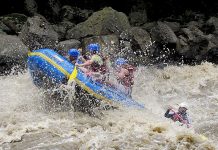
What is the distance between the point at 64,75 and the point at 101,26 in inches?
283

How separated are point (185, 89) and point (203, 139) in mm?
5436

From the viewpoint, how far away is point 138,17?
62.0ft

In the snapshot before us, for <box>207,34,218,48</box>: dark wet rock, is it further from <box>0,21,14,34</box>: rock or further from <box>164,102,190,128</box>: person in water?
<box>164,102,190,128</box>: person in water

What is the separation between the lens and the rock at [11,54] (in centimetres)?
1217

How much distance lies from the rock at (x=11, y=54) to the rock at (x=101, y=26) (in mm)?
2837

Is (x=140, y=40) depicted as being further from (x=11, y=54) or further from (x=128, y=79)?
(x=128, y=79)

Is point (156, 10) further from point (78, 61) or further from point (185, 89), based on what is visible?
point (78, 61)

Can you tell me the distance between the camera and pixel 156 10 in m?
19.8

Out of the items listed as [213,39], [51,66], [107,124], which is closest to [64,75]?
[51,66]

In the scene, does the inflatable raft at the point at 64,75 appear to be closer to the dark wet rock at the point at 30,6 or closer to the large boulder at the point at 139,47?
the large boulder at the point at 139,47

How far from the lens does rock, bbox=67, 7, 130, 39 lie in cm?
1473

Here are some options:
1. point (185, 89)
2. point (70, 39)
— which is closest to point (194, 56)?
point (185, 89)

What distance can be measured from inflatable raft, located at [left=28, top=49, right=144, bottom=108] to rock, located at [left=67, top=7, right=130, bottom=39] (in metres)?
6.32

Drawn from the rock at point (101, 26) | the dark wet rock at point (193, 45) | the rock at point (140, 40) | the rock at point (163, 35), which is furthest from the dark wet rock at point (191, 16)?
the rock at point (101, 26)
